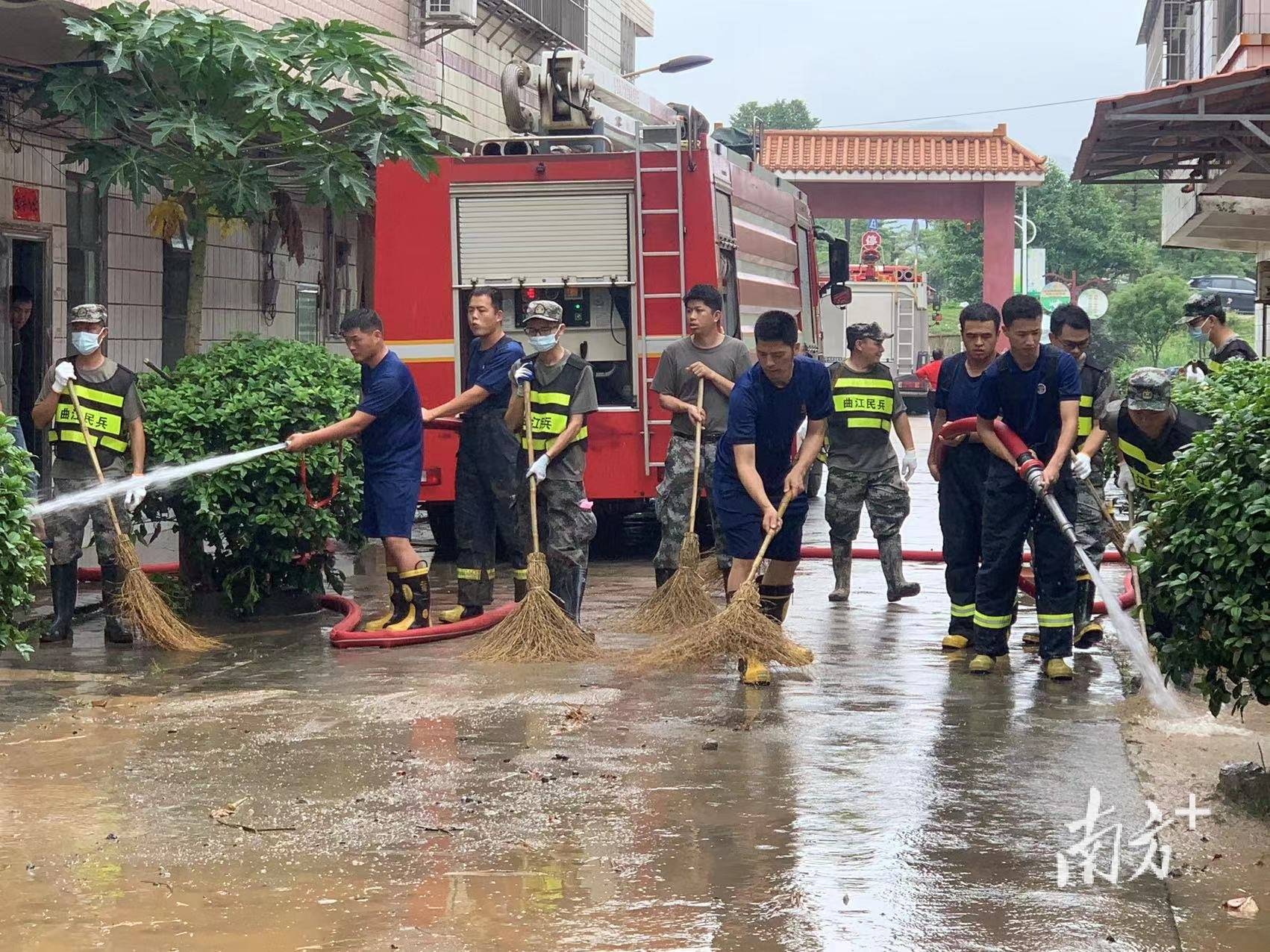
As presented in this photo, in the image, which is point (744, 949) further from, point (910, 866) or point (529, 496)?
point (529, 496)

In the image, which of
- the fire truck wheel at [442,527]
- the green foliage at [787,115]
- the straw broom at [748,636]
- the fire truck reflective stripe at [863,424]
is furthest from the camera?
the green foliage at [787,115]

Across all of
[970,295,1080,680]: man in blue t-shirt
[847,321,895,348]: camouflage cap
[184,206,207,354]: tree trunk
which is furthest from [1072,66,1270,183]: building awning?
[184,206,207,354]: tree trunk

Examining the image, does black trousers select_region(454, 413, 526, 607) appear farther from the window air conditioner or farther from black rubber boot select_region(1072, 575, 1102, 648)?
the window air conditioner

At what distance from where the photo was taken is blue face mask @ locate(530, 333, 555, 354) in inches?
365

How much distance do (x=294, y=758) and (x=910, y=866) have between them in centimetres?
247

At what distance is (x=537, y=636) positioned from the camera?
8.68 m

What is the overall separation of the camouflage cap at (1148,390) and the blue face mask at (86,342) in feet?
17.5

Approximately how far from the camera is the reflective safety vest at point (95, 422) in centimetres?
927

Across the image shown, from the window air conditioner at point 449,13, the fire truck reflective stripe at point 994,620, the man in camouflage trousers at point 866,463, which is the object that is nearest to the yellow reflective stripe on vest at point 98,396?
the man in camouflage trousers at point 866,463

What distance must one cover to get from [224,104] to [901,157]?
72.1 feet

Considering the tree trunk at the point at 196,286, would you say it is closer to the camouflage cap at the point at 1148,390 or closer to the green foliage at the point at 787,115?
the camouflage cap at the point at 1148,390

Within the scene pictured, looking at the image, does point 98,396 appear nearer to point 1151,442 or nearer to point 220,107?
point 220,107

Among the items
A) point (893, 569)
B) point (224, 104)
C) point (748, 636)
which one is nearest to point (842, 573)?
point (893, 569)

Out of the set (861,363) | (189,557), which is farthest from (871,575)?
(189,557)
